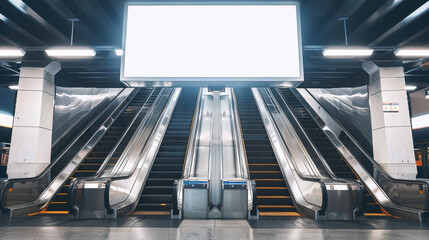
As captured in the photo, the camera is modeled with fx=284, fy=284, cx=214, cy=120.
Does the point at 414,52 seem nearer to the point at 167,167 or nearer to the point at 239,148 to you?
the point at 239,148

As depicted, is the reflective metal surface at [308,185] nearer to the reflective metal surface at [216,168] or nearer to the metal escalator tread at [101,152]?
the reflective metal surface at [216,168]

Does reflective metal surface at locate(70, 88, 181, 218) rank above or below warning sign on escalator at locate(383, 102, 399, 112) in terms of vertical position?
below

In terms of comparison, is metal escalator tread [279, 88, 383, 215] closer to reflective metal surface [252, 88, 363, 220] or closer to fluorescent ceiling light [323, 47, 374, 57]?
reflective metal surface [252, 88, 363, 220]

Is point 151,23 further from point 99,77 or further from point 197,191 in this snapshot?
point 99,77

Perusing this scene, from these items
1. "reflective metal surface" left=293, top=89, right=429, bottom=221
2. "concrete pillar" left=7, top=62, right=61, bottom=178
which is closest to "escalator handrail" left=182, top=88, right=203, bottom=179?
"concrete pillar" left=7, top=62, right=61, bottom=178

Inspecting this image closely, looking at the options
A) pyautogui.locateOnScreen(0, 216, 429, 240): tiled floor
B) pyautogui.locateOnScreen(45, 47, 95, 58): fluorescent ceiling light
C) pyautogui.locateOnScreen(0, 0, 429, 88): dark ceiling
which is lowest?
pyautogui.locateOnScreen(0, 216, 429, 240): tiled floor

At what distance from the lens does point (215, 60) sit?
16.7 ft

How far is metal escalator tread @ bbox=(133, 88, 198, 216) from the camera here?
6.59 m

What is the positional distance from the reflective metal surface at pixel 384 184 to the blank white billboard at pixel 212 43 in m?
3.69

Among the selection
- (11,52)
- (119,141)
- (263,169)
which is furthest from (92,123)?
(263,169)

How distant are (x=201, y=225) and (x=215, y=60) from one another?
9.69 ft

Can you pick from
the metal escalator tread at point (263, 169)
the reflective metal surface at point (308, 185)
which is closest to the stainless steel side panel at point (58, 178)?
the metal escalator tread at point (263, 169)

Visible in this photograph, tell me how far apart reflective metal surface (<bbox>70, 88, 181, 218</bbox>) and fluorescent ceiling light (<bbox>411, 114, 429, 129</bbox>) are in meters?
9.41

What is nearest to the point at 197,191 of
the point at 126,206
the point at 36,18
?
the point at 126,206
